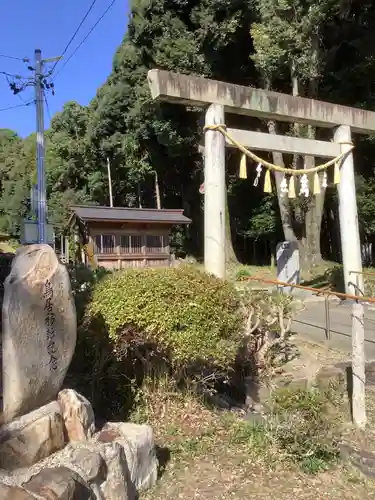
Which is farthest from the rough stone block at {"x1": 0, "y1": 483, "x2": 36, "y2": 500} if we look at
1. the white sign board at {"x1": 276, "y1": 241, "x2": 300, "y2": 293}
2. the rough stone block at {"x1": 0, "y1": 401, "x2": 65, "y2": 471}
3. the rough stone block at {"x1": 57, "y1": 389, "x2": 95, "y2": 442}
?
the white sign board at {"x1": 276, "y1": 241, "x2": 300, "y2": 293}

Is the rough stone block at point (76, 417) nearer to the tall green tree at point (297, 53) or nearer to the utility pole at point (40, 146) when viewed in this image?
the utility pole at point (40, 146)

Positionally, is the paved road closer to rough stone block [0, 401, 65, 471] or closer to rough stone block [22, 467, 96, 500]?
rough stone block [0, 401, 65, 471]

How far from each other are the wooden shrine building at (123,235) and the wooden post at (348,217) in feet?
44.4

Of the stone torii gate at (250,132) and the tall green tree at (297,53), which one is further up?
the tall green tree at (297,53)

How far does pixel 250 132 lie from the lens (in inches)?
244

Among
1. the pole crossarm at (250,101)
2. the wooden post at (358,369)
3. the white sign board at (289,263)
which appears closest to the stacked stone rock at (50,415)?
the wooden post at (358,369)

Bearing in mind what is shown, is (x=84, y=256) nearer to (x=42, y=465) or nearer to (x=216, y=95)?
(x=216, y=95)

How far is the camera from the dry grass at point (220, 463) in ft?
11.1

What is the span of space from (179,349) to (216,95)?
328 centimetres

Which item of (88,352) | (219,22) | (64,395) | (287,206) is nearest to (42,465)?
(64,395)

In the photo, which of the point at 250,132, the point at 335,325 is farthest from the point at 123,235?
the point at 250,132

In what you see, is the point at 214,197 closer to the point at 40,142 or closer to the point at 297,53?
the point at 40,142

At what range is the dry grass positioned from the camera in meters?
3.39

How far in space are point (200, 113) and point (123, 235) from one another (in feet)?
20.7
